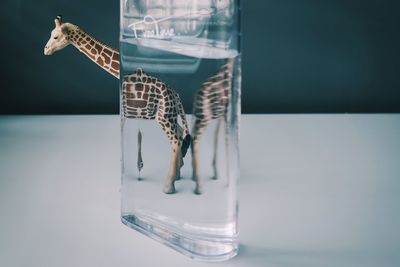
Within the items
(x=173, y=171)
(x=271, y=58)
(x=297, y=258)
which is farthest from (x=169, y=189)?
(x=271, y=58)

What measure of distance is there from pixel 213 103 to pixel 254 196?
0.22 metres

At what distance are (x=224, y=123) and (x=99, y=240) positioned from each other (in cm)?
16

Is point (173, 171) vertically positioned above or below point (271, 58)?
below

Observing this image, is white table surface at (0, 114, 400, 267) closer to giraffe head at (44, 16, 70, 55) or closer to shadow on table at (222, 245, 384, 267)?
shadow on table at (222, 245, 384, 267)

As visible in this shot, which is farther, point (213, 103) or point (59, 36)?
point (59, 36)

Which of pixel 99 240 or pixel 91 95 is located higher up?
pixel 91 95

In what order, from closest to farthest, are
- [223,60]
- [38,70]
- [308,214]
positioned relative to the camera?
[223,60] → [308,214] → [38,70]

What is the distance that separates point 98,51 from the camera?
28.1 inches

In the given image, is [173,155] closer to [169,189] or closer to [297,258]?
[169,189]

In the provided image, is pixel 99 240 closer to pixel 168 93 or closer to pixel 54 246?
pixel 54 246

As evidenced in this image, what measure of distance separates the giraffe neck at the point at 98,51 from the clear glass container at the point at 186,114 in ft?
0.48

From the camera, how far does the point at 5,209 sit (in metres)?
0.64

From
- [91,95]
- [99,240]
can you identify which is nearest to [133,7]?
[99,240]

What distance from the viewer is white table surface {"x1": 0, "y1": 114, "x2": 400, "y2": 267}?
0.53 meters
